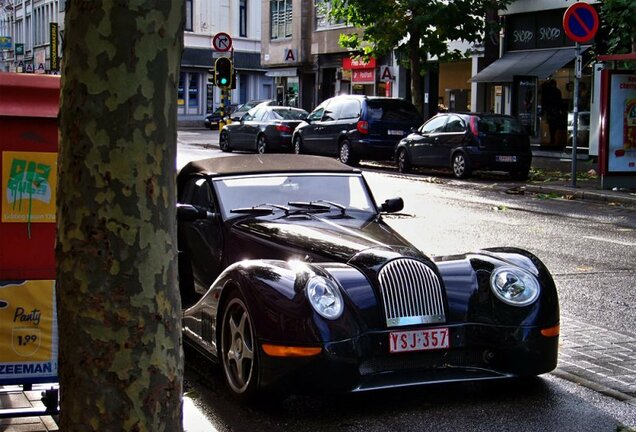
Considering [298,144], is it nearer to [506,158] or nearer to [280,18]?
[506,158]

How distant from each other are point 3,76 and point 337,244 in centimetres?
216

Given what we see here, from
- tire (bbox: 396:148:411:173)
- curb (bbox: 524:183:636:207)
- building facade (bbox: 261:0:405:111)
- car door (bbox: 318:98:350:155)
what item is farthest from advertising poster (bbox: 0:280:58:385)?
building facade (bbox: 261:0:405:111)

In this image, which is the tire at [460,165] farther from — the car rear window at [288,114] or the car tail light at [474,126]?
the car rear window at [288,114]

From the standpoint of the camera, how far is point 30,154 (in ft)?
16.1

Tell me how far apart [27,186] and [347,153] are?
2104 centimetres

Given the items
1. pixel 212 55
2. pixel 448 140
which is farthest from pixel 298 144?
pixel 212 55

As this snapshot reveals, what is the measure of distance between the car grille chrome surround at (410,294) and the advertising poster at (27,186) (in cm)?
182

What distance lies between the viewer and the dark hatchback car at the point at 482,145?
70.2ft

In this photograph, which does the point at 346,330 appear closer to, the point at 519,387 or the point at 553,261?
the point at 519,387

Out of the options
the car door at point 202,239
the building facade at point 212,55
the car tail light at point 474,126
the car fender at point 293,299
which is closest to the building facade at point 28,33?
the building facade at point 212,55

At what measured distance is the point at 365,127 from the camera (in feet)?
83.0

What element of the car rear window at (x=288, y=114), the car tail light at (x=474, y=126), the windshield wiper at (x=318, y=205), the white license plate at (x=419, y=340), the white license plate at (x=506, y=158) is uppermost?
the car rear window at (x=288, y=114)

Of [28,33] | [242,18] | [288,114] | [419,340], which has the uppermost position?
[28,33]

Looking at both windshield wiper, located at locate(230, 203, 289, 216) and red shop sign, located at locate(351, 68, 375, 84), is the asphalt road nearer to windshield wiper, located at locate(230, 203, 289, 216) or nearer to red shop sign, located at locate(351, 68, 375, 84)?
windshield wiper, located at locate(230, 203, 289, 216)
